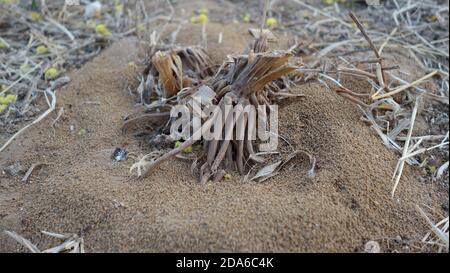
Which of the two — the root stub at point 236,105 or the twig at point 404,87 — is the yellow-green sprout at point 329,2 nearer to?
the twig at point 404,87

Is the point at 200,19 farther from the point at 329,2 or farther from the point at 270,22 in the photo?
the point at 329,2

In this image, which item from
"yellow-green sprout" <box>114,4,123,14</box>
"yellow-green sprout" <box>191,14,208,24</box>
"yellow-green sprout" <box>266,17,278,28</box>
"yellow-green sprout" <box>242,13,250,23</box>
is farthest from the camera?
"yellow-green sprout" <box>114,4,123,14</box>

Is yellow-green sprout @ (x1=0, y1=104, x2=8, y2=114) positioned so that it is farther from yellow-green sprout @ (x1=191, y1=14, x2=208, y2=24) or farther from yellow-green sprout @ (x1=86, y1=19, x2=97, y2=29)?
yellow-green sprout @ (x1=191, y1=14, x2=208, y2=24)

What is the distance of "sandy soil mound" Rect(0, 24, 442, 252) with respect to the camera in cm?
134

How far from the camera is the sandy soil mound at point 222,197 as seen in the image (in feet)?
4.40

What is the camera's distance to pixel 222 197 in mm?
1438

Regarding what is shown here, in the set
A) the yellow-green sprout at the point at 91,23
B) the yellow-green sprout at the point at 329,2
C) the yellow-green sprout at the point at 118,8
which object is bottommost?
the yellow-green sprout at the point at 91,23

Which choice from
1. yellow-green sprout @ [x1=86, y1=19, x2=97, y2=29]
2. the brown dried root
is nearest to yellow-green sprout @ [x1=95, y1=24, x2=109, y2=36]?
yellow-green sprout @ [x1=86, y1=19, x2=97, y2=29]

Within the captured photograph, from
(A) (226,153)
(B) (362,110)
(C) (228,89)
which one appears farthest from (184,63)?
(B) (362,110)

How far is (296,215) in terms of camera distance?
53.9 inches

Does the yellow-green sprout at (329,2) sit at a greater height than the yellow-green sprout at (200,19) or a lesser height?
greater

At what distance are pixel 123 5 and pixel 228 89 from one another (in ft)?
4.10

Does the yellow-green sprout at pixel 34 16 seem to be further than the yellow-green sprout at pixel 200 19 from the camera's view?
Yes

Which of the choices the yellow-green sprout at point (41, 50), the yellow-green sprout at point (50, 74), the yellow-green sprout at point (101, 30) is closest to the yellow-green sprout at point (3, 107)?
the yellow-green sprout at point (50, 74)
